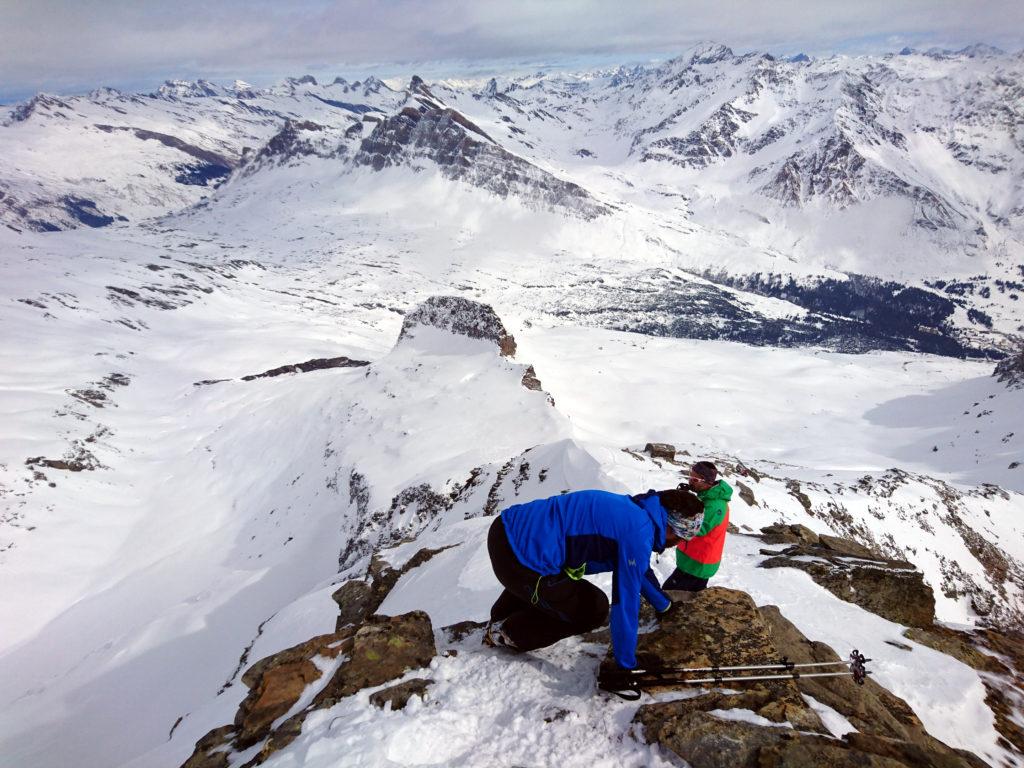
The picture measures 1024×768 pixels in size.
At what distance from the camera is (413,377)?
5584cm

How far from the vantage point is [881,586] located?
1338 centimetres

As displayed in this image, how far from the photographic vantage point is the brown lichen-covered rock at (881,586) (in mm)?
13055

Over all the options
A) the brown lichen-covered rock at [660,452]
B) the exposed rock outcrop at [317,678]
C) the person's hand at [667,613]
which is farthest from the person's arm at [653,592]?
the brown lichen-covered rock at [660,452]

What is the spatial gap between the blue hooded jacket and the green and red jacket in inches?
102

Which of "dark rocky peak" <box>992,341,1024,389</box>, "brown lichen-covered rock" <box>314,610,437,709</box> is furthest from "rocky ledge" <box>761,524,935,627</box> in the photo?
"dark rocky peak" <box>992,341,1024,389</box>

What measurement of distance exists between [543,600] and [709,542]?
3.70 meters

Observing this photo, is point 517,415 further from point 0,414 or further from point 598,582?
point 0,414

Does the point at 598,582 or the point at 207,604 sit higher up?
the point at 598,582

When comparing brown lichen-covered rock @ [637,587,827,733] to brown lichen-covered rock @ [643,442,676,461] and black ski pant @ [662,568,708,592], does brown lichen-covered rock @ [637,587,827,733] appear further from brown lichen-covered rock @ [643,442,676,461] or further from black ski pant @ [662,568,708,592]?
brown lichen-covered rock @ [643,442,676,461]

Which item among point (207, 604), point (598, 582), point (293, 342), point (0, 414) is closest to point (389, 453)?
point (207, 604)

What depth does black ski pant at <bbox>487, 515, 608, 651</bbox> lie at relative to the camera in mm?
7840

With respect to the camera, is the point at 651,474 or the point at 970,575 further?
the point at 970,575

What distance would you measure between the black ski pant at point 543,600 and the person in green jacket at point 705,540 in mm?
2203

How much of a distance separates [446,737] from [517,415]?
4164cm
